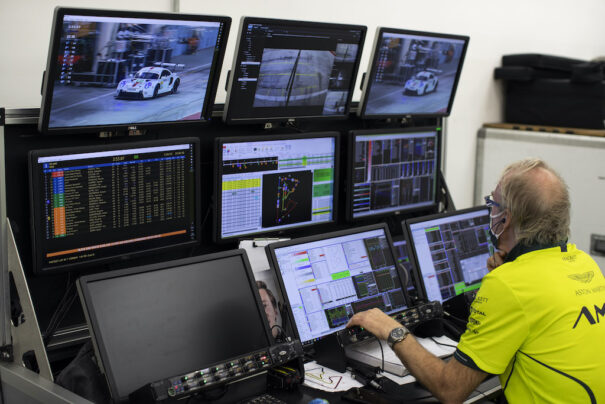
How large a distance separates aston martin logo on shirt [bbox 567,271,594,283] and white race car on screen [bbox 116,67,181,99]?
1.30 metres

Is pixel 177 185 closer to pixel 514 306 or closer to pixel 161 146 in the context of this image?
pixel 161 146

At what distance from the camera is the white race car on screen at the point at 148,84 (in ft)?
6.70

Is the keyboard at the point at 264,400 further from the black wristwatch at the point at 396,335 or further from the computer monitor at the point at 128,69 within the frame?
the computer monitor at the point at 128,69

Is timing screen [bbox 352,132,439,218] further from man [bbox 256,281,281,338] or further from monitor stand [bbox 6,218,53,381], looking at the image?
monitor stand [bbox 6,218,53,381]

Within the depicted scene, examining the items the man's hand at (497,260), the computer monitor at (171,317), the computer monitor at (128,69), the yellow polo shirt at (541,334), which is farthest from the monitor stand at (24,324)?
the man's hand at (497,260)

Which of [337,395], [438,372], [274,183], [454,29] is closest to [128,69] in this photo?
[274,183]

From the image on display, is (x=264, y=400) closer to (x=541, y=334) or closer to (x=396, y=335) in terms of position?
(x=396, y=335)

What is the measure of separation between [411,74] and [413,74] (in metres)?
0.01

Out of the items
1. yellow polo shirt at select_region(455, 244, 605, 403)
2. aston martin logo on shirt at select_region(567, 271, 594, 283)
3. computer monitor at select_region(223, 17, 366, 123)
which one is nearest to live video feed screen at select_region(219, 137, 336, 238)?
computer monitor at select_region(223, 17, 366, 123)

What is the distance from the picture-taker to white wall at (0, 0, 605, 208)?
2.33 metres

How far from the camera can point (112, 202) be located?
209cm

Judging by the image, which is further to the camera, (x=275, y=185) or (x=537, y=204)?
(x=275, y=185)

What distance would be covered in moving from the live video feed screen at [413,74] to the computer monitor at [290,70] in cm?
17

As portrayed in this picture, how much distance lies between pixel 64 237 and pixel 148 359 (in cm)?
46
